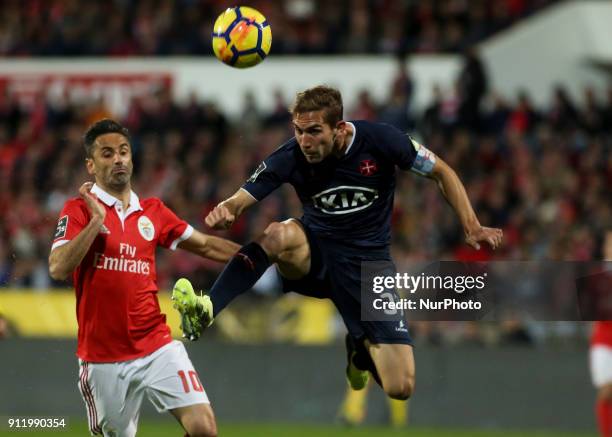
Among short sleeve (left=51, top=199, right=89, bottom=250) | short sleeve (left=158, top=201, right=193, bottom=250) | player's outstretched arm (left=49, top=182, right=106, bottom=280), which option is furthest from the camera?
short sleeve (left=158, top=201, right=193, bottom=250)

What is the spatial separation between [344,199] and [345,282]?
0.61 meters

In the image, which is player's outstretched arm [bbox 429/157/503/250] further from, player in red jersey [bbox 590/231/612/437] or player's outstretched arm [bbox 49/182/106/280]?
player in red jersey [bbox 590/231/612/437]

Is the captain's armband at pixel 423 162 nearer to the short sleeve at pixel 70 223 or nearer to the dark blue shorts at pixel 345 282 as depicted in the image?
the dark blue shorts at pixel 345 282

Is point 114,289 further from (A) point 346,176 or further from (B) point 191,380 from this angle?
(A) point 346,176

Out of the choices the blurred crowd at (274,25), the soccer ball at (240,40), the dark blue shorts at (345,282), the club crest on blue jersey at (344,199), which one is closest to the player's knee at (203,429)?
the dark blue shorts at (345,282)

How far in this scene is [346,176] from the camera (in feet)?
27.4

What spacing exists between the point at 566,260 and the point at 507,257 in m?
0.68

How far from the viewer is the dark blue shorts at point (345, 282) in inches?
338

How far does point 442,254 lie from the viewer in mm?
14805

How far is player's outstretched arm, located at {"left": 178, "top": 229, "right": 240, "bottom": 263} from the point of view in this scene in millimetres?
8195

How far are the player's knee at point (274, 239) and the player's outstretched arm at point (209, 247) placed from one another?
21 centimetres

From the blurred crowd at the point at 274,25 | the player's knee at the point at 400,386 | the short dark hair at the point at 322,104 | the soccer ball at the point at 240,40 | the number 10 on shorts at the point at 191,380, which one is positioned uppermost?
Answer: the blurred crowd at the point at 274,25

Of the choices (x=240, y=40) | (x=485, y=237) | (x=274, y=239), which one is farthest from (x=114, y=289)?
(x=485, y=237)

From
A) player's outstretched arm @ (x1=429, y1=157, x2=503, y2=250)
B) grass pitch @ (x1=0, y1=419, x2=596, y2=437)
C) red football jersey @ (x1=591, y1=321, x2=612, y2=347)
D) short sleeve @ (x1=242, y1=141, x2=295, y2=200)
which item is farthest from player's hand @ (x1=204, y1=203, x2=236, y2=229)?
grass pitch @ (x1=0, y1=419, x2=596, y2=437)
